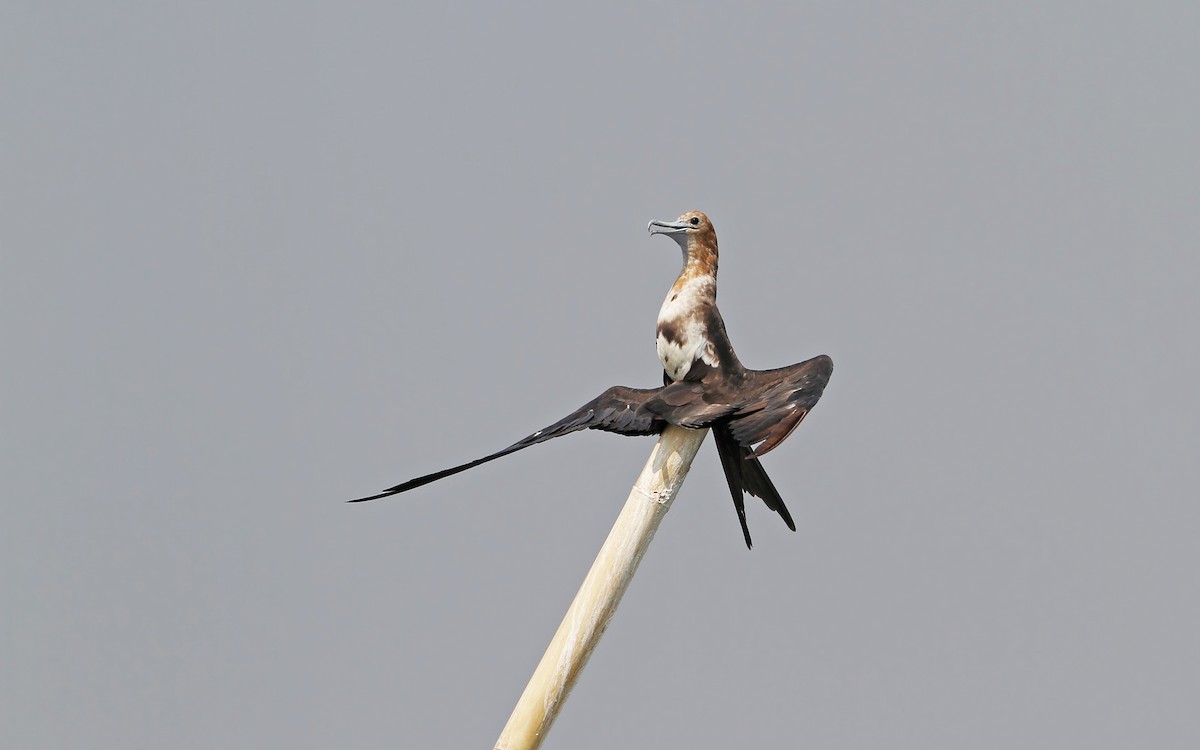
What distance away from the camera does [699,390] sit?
14.4 feet

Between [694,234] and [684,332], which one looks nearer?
[684,332]

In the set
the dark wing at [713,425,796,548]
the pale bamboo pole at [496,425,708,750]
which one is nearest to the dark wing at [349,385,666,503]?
the pale bamboo pole at [496,425,708,750]

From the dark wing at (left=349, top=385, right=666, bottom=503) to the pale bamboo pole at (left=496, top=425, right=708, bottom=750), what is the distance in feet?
0.34

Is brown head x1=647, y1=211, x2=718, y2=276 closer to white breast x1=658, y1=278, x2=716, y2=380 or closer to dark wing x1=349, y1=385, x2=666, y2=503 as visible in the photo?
white breast x1=658, y1=278, x2=716, y2=380

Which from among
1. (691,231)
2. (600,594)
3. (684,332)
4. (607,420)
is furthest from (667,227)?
(600,594)

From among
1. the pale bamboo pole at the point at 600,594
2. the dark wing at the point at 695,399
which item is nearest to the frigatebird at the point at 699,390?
the dark wing at the point at 695,399

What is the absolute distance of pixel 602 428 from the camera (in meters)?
4.45

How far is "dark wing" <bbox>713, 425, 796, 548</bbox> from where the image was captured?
4461 mm

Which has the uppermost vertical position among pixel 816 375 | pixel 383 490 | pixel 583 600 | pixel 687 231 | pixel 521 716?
pixel 687 231

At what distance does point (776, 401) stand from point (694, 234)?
0.70 metres

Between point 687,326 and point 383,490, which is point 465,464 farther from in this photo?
point 687,326

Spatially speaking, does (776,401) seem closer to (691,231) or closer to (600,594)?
(691,231)

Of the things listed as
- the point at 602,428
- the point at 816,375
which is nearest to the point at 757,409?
the point at 816,375

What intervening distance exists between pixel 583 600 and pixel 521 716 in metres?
0.41
